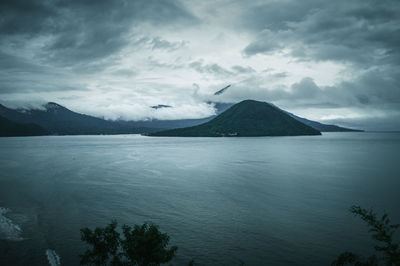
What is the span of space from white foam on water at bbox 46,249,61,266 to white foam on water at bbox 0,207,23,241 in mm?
6891

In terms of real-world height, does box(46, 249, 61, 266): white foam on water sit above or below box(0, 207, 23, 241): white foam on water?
below

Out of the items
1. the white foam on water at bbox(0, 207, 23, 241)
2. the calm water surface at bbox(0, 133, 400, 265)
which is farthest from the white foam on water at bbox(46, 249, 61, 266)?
the white foam on water at bbox(0, 207, 23, 241)

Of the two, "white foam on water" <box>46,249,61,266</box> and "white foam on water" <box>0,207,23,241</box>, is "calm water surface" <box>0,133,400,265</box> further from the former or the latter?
"white foam on water" <box>46,249,61,266</box>

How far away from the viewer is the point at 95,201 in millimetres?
54188

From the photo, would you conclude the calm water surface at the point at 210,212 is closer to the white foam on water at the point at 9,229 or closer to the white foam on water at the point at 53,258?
the white foam on water at the point at 9,229

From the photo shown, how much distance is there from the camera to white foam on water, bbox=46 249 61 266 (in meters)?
29.6

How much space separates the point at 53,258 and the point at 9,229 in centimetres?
1326

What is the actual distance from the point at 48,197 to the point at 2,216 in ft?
44.6

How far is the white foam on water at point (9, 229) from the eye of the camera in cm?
3554

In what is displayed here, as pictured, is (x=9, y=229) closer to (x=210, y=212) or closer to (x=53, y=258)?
(x=53, y=258)

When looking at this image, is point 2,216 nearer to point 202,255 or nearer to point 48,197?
point 48,197

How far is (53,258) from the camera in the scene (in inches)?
1204

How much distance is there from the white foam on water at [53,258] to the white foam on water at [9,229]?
22.6 ft

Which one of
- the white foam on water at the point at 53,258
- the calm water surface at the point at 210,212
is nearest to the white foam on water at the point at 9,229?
the calm water surface at the point at 210,212
